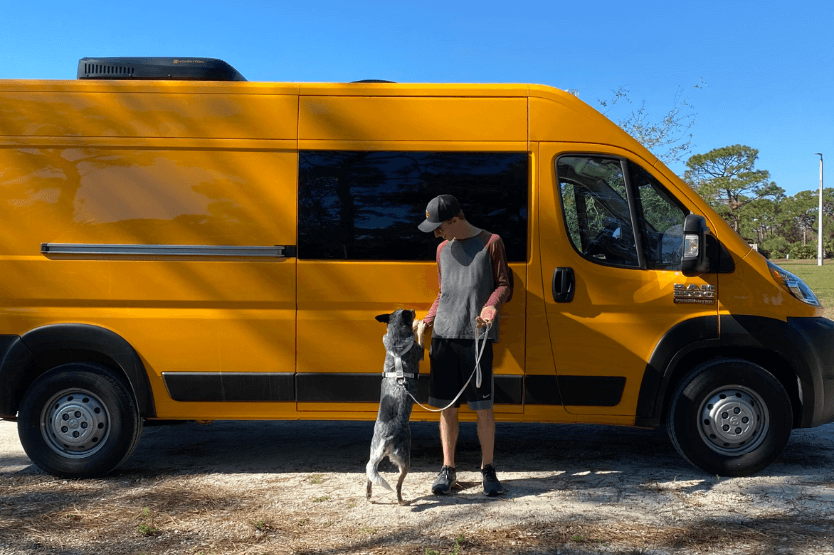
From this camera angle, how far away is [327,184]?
4.74 m

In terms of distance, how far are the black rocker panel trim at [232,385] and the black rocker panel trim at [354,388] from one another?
0.10 metres

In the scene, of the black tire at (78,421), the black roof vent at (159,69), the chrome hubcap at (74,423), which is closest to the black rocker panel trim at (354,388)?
the black tire at (78,421)

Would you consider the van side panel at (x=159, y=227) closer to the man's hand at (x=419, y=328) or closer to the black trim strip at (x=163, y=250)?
the black trim strip at (x=163, y=250)

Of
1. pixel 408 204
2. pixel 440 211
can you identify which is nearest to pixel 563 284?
pixel 440 211

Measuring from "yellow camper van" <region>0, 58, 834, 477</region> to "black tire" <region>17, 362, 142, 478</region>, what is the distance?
22 millimetres

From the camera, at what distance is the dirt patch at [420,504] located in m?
3.67

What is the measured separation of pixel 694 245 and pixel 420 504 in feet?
7.75

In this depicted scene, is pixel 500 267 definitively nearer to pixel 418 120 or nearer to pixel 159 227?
pixel 418 120

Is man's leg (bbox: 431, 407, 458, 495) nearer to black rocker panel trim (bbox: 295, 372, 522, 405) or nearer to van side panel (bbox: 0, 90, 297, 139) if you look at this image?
black rocker panel trim (bbox: 295, 372, 522, 405)

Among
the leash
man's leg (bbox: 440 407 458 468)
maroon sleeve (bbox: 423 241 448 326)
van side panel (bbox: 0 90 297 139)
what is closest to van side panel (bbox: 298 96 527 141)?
van side panel (bbox: 0 90 297 139)

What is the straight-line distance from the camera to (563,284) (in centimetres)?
463

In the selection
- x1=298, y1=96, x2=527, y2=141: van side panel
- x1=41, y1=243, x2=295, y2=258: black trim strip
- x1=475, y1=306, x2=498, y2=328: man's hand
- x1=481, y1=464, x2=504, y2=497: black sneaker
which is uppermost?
x1=298, y1=96, x2=527, y2=141: van side panel

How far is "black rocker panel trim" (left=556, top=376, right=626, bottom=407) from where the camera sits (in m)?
4.70

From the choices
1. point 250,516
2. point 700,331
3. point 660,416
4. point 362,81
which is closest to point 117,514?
point 250,516
